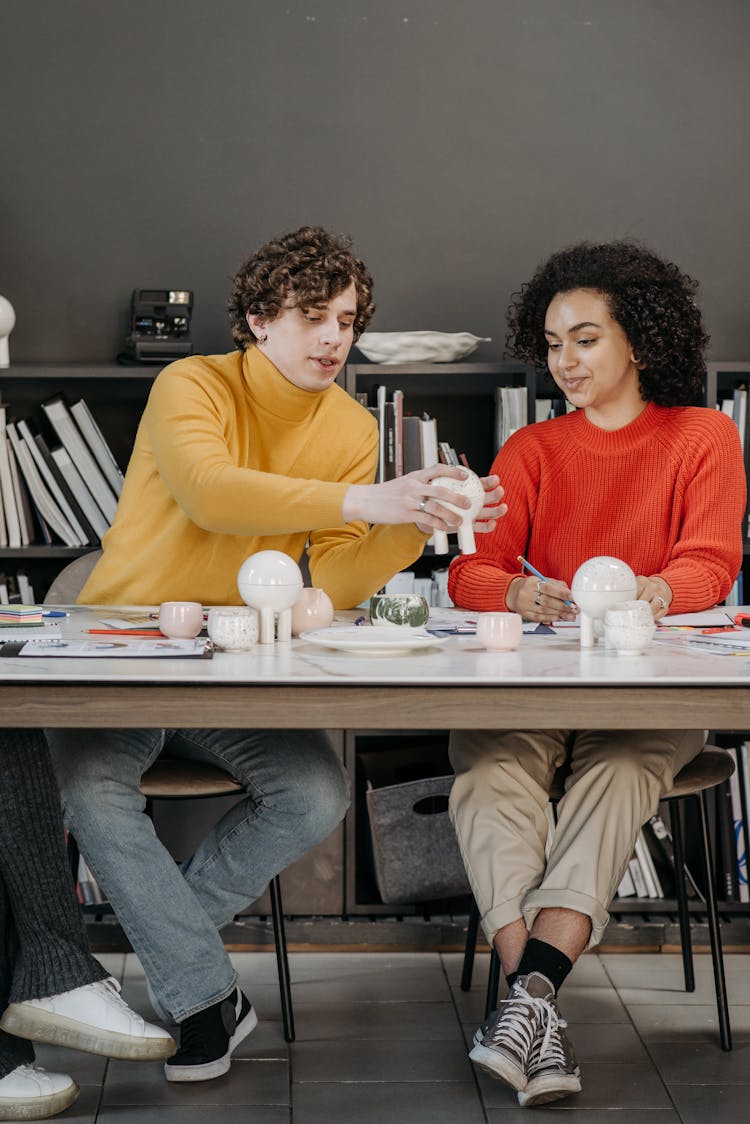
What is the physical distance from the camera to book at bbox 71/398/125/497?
125 inches

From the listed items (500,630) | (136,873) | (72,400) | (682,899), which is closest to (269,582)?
(500,630)

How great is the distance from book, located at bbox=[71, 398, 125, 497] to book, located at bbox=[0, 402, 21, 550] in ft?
0.59

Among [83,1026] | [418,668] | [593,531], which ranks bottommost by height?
[83,1026]

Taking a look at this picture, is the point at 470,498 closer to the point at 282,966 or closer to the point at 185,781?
the point at 185,781

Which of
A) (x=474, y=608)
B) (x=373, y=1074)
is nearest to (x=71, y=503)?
(x=474, y=608)

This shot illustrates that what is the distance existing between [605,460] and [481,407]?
2.67 ft

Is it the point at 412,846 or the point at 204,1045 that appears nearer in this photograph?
the point at 204,1045

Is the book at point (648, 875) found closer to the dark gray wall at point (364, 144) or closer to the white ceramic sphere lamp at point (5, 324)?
the dark gray wall at point (364, 144)

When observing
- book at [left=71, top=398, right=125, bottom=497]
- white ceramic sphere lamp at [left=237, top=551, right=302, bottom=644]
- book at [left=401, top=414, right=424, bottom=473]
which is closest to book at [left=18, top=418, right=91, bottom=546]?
book at [left=71, top=398, right=125, bottom=497]

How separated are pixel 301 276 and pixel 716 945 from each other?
1.40 meters

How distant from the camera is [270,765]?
209 centimetres

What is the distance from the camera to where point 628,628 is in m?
1.88

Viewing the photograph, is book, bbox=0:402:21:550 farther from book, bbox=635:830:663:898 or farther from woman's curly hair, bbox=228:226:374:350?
book, bbox=635:830:663:898

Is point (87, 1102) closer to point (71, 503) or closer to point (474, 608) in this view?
point (474, 608)
